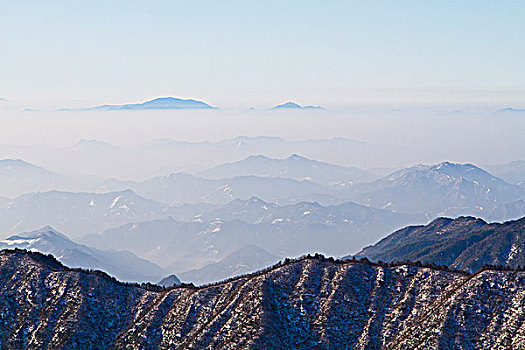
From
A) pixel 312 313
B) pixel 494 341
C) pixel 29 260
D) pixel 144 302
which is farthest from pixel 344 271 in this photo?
pixel 29 260

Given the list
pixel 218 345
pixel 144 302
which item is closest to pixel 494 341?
pixel 218 345

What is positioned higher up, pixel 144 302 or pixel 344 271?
pixel 344 271

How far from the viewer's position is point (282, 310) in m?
112

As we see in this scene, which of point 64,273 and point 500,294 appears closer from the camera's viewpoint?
point 500,294

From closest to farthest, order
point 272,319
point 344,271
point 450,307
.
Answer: point 450,307, point 272,319, point 344,271

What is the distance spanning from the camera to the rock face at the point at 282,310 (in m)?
100

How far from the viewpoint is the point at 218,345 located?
4134 inches

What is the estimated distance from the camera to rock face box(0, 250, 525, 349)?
100 meters

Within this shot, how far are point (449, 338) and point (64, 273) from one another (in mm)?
84072

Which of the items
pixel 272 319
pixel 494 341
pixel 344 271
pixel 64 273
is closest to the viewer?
pixel 494 341

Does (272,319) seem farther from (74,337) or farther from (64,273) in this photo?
(64,273)

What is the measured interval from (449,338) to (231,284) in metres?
47.0

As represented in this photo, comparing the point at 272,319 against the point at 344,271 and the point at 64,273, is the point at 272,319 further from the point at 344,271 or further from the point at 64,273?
the point at 64,273

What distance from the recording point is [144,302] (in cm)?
12300
